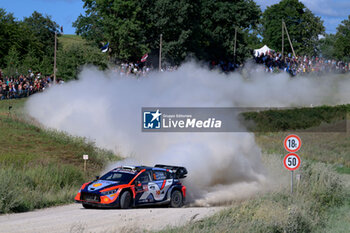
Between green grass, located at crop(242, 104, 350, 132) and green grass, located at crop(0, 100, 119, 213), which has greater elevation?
green grass, located at crop(242, 104, 350, 132)

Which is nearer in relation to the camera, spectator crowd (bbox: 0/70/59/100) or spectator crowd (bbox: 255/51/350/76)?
spectator crowd (bbox: 0/70/59/100)

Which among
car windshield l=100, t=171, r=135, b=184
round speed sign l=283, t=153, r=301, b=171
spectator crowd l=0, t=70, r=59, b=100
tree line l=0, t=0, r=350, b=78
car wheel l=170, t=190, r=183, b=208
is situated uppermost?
tree line l=0, t=0, r=350, b=78

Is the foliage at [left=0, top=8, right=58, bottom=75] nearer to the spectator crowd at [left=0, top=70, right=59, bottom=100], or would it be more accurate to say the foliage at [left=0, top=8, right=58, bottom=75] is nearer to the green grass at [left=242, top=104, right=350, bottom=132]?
the spectator crowd at [left=0, top=70, right=59, bottom=100]

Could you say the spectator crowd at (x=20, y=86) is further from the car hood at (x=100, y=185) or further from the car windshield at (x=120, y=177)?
the car hood at (x=100, y=185)

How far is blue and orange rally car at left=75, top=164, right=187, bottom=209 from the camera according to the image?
67.4ft

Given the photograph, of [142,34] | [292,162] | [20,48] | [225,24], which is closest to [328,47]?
[225,24]

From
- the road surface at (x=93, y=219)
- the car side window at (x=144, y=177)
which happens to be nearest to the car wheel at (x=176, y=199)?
the road surface at (x=93, y=219)

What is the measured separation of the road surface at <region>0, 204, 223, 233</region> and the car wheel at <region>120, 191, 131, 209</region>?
0.39 metres

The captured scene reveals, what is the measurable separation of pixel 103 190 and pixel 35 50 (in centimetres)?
6512

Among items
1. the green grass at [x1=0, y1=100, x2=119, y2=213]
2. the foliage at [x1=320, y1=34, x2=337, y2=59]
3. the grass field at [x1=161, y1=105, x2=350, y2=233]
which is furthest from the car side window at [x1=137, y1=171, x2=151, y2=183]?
the foliage at [x1=320, y1=34, x2=337, y2=59]

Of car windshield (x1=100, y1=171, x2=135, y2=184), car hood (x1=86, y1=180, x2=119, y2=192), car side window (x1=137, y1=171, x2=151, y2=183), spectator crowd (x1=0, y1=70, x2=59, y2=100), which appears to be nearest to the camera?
car hood (x1=86, y1=180, x2=119, y2=192)

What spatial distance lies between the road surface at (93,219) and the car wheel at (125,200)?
1.27ft

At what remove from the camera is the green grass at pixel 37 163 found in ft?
71.2

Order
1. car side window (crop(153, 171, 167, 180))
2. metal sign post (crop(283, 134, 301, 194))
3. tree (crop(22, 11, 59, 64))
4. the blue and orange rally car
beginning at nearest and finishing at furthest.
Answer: the blue and orange rally car → car side window (crop(153, 171, 167, 180)) → metal sign post (crop(283, 134, 301, 194)) → tree (crop(22, 11, 59, 64))
